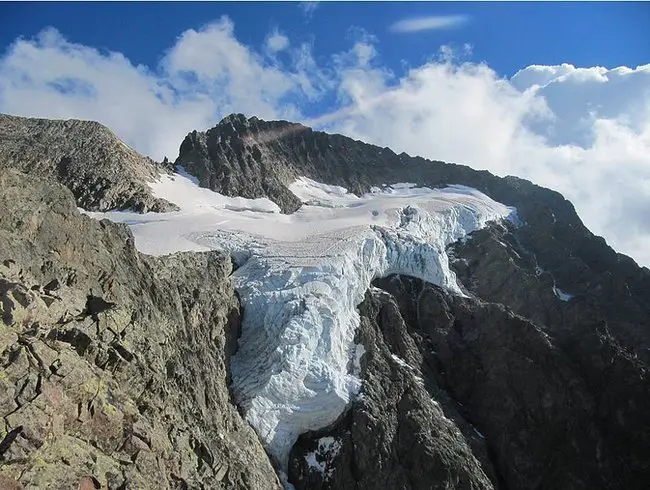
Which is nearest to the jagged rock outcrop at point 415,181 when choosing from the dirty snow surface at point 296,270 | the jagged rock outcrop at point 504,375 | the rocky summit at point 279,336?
the jagged rock outcrop at point 504,375

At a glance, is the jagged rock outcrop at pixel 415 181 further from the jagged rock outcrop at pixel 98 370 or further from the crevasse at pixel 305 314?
the jagged rock outcrop at pixel 98 370

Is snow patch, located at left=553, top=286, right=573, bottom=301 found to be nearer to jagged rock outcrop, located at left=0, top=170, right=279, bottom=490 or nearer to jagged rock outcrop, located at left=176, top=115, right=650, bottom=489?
jagged rock outcrop, located at left=176, top=115, right=650, bottom=489

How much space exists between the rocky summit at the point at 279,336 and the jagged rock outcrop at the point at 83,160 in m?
0.21

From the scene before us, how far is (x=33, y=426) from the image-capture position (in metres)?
17.9

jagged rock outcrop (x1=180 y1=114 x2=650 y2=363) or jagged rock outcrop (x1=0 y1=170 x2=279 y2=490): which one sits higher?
jagged rock outcrop (x1=180 y1=114 x2=650 y2=363)

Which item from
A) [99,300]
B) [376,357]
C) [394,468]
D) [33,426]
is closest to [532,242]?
[376,357]

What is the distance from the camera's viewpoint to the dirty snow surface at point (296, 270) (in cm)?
3619

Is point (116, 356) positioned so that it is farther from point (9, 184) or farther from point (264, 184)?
point (264, 184)

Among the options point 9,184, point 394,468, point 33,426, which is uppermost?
point 9,184

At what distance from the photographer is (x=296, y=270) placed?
44.8 meters

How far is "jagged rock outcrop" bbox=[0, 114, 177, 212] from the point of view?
54750mm

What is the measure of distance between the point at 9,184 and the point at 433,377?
31745 millimetres

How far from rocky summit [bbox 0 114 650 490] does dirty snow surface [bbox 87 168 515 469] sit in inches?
7.3

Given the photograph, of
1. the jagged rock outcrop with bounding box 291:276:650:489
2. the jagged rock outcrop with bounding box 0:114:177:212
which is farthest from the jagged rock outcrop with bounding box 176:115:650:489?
the jagged rock outcrop with bounding box 0:114:177:212
